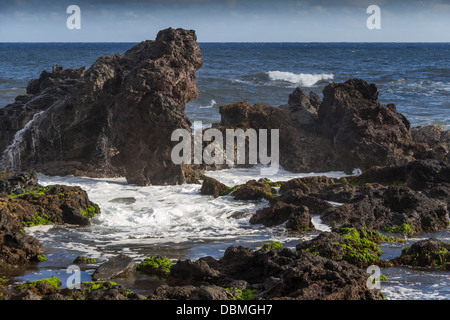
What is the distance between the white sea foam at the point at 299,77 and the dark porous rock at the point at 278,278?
119ft

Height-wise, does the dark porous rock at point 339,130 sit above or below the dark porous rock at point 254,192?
above

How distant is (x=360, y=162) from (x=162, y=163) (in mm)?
4603

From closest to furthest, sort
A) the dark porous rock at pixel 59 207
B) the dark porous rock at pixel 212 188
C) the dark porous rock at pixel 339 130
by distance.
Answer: the dark porous rock at pixel 59 207, the dark porous rock at pixel 212 188, the dark porous rock at pixel 339 130

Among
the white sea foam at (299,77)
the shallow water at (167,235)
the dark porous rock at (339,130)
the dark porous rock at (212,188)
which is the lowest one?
the shallow water at (167,235)

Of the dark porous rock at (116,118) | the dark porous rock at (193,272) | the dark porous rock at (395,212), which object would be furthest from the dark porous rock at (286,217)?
the dark porous rock at (116,118)

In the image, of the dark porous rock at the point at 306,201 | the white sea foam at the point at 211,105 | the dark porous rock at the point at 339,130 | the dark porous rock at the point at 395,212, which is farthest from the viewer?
the white sea foam at the point at 211,105

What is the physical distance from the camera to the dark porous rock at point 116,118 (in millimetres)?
12602

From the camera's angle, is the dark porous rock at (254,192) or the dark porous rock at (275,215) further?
the dark porous rock at (254,192)

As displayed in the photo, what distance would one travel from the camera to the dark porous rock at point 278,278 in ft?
19.2

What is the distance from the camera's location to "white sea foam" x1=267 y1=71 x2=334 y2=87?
4365 centimetres

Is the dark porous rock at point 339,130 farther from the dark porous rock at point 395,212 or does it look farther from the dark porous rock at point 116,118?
the dark porous rock at point 395,212

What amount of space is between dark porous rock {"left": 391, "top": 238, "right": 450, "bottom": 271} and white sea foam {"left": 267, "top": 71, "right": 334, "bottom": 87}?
35.4 metres

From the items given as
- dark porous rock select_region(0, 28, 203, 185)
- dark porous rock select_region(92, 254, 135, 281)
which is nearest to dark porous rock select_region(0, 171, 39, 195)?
dark porous rock select_region(0, 28, 203, 185)

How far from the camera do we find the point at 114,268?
283 inches
